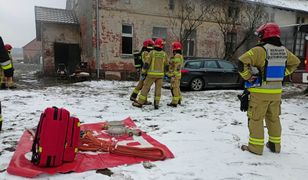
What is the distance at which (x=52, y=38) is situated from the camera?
55.4 ft

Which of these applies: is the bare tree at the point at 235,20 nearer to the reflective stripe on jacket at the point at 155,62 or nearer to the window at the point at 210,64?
the window at the point at 210,64

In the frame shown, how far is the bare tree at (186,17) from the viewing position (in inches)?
667

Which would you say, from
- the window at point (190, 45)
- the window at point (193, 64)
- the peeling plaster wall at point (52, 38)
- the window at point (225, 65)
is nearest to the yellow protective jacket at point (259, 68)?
the window at point (193, 64)

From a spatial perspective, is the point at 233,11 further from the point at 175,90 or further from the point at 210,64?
the point at 175,90

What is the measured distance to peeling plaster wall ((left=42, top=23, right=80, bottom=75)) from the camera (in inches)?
657

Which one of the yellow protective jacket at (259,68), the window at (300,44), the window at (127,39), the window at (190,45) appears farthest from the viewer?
the window at (190,45)

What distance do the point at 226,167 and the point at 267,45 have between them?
6.01 ft

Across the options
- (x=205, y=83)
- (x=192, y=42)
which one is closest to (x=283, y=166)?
(x=205, y=83)

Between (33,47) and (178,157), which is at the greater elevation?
(33,47)

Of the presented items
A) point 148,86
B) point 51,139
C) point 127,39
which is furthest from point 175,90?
point 127,39

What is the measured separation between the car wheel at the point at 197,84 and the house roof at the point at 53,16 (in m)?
10.1

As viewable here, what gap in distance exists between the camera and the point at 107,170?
3.33 meters

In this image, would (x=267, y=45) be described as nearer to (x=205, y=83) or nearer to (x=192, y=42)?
(x=205, y=83)

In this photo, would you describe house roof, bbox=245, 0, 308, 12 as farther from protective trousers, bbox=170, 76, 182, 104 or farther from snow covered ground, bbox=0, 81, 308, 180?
protective trousers, bbox=170, 76, 182, 104
